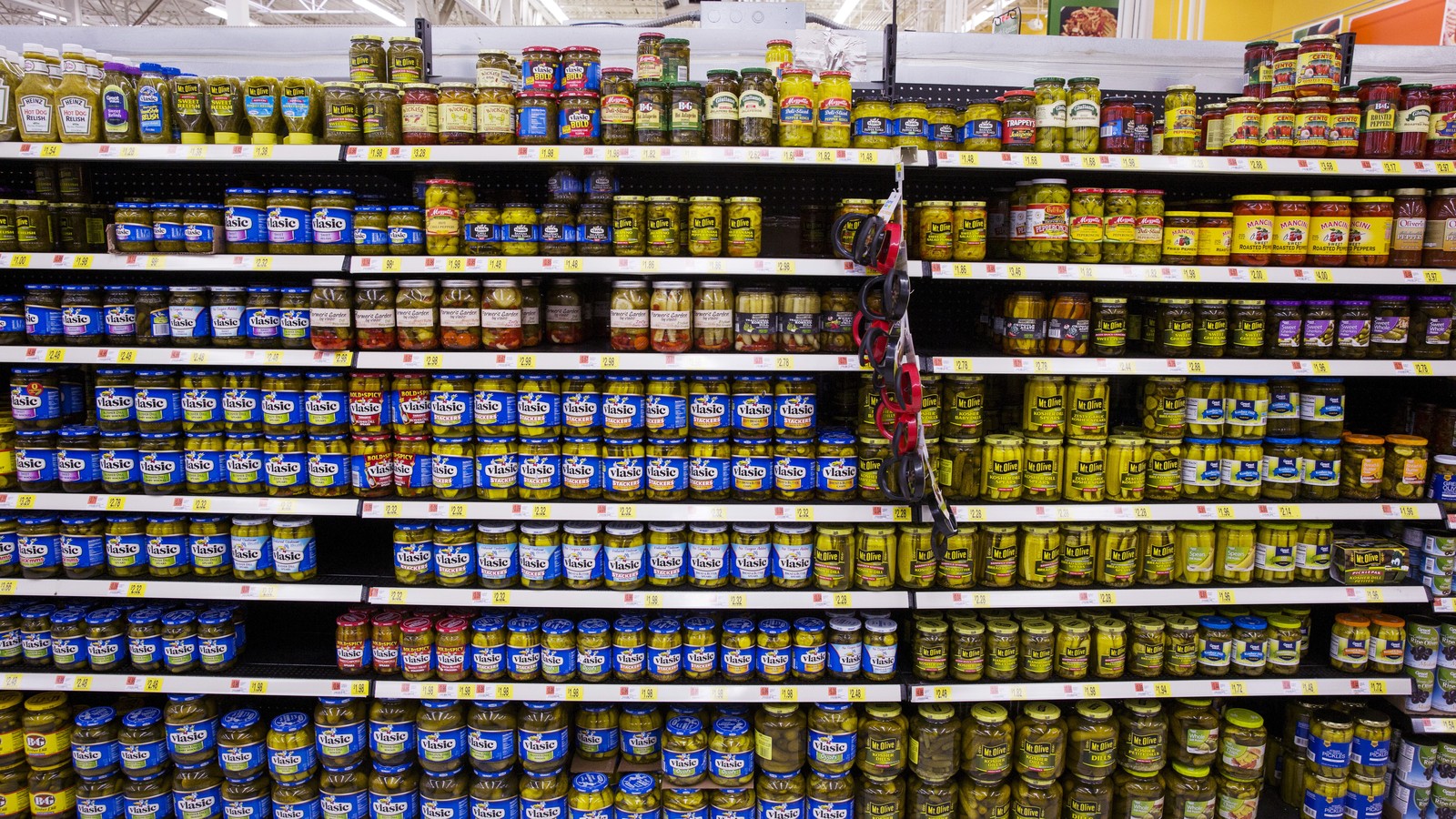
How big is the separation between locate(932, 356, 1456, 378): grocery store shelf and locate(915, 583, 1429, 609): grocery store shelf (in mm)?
675

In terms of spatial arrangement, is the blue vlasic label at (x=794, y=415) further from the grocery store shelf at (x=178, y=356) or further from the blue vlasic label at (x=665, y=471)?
the grocery store shelf at (x=178, y=356)

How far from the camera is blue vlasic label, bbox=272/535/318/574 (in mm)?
2461

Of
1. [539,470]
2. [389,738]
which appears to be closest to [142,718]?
[389,738]

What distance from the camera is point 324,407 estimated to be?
2408 mm

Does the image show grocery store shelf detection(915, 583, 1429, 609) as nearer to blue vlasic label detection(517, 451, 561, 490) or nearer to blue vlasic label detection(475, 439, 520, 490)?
blue vlasic label detection(517, 451, 561, 490)

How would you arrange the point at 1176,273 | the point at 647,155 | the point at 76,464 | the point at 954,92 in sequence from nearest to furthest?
the point at 647,155 → the point at 1176,273 → the point at 76,464 → the point at 954,92

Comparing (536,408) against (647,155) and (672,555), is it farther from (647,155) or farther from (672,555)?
(647,155)

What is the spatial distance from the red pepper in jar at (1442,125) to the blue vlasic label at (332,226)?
3.24m

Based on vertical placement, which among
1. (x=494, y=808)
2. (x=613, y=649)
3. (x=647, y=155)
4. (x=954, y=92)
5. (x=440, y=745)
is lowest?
(x=494, y=808)

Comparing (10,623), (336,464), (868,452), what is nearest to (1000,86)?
(868,452)

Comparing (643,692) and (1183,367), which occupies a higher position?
(1183,367)

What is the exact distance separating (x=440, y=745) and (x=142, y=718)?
948 millimetres

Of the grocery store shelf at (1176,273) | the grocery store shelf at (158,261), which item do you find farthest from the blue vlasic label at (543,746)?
the grocery store shelf at (1176,273)

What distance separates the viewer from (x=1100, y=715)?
8.06ft
